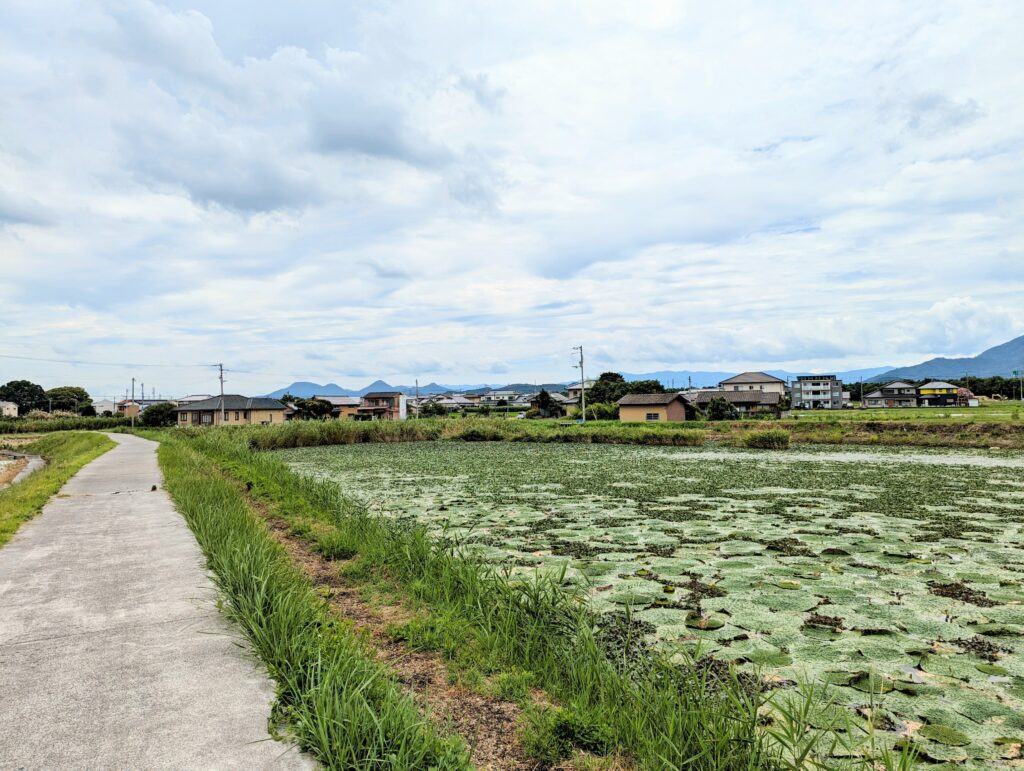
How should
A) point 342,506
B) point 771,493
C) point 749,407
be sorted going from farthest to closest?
point 749,407, point 771,493, point 342,506

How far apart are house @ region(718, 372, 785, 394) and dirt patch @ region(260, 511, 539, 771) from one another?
69192 mm

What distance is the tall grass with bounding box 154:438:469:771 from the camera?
228 centimetres

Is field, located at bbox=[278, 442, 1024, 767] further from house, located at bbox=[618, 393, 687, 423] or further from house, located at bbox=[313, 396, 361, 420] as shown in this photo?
house, located at bbox=[313, 396, 361, 420]

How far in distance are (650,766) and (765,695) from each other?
109cm

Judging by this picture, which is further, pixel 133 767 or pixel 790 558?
pixel 790 558

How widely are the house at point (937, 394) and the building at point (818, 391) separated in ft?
31.5

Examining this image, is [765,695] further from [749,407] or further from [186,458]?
[749,407]

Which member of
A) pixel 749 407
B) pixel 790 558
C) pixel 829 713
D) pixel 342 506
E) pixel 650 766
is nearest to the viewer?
pixel 650 766

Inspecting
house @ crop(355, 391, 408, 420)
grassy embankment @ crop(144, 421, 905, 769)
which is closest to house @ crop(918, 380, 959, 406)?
house @ crop(355, 391, 408, 420)

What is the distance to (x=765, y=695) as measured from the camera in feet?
9.86

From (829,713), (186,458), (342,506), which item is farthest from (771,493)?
(186,458)

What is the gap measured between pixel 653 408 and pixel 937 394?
51190 millimetres

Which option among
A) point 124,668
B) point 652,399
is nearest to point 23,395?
point 652,399

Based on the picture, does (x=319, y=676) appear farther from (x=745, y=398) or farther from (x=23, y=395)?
(x=23, y=395)
